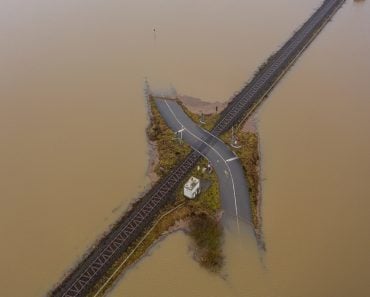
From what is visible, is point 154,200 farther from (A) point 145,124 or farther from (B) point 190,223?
(A) point 145,124

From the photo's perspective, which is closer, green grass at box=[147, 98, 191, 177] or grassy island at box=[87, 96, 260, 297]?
grassy island at box=[87, 96, 260, 297]

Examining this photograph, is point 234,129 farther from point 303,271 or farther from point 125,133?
point 303,271

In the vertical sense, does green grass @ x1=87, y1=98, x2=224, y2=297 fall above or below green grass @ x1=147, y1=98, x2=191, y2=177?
below

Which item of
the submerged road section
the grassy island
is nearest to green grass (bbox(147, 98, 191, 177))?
the grassy island

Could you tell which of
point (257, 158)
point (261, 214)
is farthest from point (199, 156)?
point (261, 214)

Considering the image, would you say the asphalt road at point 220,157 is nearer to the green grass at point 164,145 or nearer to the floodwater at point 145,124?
the green grass at point 164,145

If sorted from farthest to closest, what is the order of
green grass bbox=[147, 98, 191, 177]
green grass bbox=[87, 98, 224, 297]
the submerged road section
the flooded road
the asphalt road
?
1. green grass bbox=[147, 98, 191, 177]
2. the asphalt road
3. green grass bbox=[87, 98, 224, 297]
4. the flooded road
5. the submerged road section

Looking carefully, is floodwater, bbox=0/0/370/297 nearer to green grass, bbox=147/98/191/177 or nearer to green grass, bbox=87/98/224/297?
green grass, bbox=87/98/224/297
